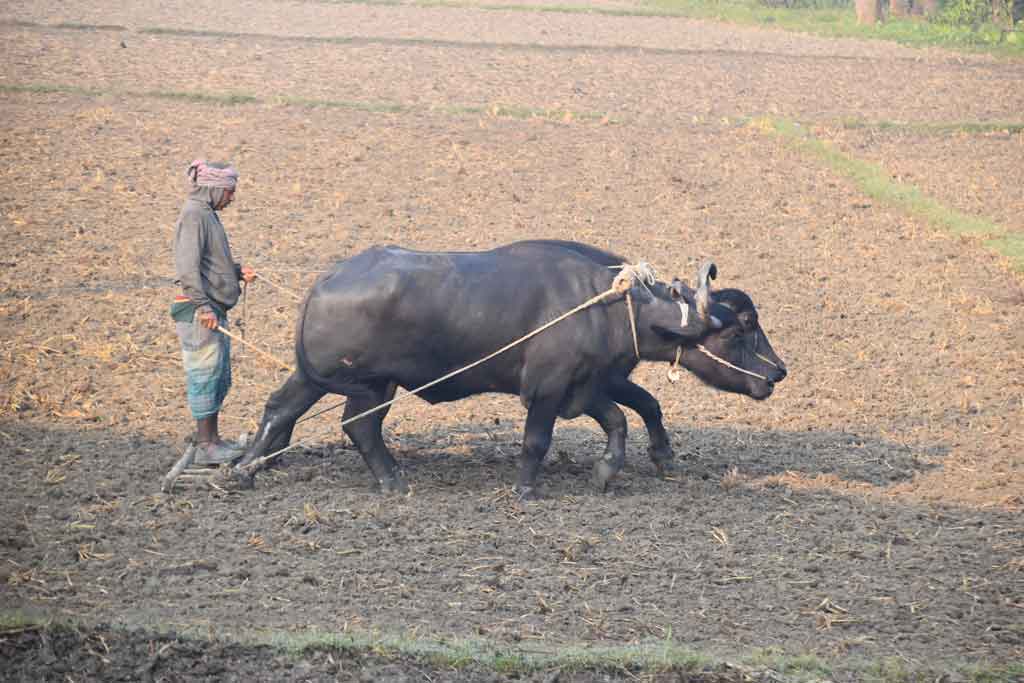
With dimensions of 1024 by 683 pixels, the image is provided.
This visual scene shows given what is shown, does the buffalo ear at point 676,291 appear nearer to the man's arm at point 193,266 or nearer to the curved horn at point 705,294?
the curved horn at point 705,294

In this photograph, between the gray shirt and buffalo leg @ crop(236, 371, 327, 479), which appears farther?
buffalo leg @ crop(236, 371, 327, 479)

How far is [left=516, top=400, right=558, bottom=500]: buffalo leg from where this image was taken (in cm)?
771

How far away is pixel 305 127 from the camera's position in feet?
56.8

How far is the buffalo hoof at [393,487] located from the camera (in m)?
7.64

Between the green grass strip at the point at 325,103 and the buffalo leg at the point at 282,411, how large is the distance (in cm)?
1121

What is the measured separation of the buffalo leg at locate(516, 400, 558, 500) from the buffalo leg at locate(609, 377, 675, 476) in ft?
1.97

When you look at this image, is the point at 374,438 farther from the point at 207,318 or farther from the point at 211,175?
the point at 211,175

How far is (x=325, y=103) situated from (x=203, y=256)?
1144 cm

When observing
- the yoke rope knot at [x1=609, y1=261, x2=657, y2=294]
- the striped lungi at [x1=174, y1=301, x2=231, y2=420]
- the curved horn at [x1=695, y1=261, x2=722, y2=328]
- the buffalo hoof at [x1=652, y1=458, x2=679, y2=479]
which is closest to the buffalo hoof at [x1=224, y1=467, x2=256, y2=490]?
the striped lungi at [x1=174, y1=301, x2=231, y2=420]

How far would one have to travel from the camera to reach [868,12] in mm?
30594

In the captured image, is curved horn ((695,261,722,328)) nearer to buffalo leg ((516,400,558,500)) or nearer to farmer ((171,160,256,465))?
buffalo leg ((516,400,558,500))

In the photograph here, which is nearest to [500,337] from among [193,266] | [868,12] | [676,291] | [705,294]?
[676,291]

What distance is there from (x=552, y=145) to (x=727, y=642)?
1170cm

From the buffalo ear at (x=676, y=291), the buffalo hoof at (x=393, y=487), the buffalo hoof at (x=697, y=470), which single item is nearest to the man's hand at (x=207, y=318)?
the buffalo hoof at (x=393, y=487)
